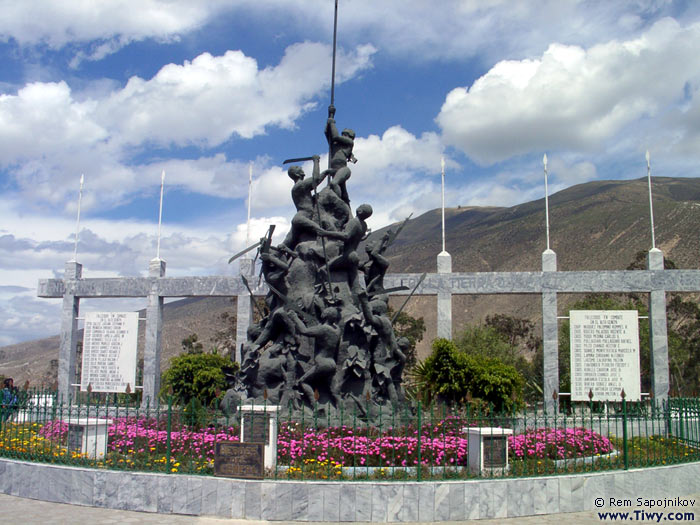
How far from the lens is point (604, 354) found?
1895 centimetres

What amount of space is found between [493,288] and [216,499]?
1361cm

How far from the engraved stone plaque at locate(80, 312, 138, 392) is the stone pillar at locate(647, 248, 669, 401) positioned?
1623 centimetres

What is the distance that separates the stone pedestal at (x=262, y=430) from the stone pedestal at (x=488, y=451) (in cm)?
276

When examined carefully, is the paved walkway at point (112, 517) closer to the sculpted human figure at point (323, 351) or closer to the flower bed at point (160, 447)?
the flower bed at point (160, 447)

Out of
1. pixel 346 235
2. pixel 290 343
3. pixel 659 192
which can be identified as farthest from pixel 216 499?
pixel 659 192

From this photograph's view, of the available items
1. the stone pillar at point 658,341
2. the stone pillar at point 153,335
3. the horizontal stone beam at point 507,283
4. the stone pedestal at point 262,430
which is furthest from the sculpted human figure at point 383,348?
the stone pillar at point 153,335

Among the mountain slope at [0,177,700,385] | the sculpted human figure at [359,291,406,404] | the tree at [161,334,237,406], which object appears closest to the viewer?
the sculpted human figure at [359,291,406,404]

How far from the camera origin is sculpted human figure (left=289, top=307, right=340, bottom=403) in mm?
12508

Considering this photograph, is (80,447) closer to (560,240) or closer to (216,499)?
(216,499)

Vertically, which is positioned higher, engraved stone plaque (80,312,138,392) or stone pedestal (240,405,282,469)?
engraved stone plaque (80,312,138,392)

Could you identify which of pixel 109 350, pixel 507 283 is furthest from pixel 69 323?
pixel 507 283

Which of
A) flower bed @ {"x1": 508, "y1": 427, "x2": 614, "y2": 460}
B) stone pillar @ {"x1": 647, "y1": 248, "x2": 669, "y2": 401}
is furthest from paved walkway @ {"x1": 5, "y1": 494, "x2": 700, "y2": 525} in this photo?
stone pillar @ {"x1": 647, "y1": 248, "x2": 669, "y2": 401}

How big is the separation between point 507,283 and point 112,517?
1453 centimetres

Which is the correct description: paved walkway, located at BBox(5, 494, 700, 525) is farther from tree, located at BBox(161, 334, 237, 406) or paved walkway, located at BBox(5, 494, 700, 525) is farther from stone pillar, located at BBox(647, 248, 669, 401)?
stone pillar, located at BBox(647, 248, 669, 401)
